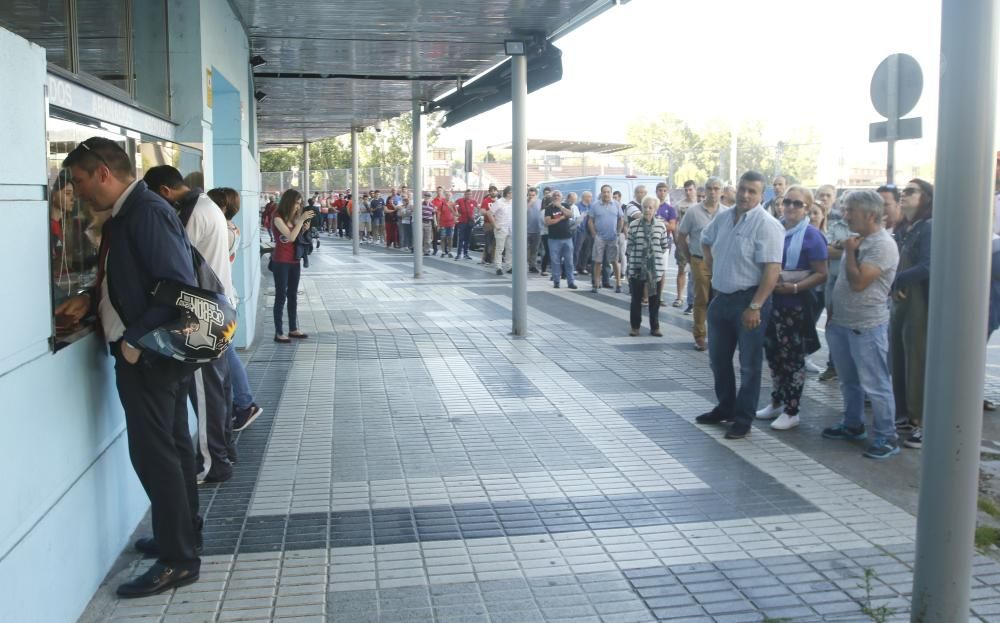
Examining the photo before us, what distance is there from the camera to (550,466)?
6.34 meters

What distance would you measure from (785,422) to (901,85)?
3168mm

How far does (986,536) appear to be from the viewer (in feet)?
17.0

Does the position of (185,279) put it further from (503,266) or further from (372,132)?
(372,132)

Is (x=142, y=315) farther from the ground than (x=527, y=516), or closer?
farther from the ground

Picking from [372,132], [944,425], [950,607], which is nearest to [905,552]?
[950,607]

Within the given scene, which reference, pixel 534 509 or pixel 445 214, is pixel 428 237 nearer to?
pixel 445 214

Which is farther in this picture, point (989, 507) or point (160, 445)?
point (989, 507)

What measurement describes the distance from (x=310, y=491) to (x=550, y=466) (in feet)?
4.93

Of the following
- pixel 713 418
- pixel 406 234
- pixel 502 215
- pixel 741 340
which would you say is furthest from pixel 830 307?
pixel 406 234

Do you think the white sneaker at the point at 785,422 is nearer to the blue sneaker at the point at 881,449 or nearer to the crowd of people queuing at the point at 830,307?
the crowd of people queuing at the point at 830,307

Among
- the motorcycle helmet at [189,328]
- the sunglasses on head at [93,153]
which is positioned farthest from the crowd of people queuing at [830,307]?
the sunglasses on head at [93,153]

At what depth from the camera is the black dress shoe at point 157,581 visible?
431cm

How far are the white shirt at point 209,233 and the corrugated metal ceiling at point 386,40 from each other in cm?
473

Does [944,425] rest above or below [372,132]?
below
